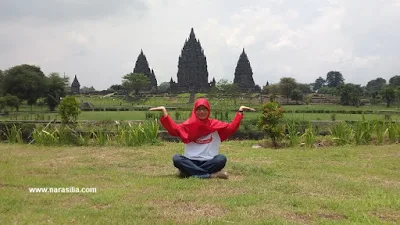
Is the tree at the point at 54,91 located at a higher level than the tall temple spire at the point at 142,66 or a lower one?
lower

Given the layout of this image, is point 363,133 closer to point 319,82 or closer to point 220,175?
point 220,175

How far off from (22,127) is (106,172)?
8484 mm

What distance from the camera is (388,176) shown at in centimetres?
632

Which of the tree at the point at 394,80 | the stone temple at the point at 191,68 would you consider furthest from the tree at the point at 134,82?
the tree at the point at 394,80

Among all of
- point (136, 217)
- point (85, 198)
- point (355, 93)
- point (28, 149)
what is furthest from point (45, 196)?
point (355, 93)

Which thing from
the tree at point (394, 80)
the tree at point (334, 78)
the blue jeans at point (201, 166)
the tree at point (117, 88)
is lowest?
the blue jeans at point (201, 166)

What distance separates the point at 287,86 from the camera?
200 feet

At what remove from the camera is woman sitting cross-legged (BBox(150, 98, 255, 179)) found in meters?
5.89

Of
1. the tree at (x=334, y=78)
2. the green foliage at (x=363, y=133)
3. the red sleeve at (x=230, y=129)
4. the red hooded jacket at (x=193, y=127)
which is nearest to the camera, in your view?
the red hooded jacket at (x=193, y=127)

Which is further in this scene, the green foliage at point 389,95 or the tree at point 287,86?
the tree at point 287,86

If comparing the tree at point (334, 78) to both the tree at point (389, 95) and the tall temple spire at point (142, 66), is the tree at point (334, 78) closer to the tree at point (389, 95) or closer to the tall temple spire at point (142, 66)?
the tall temple spire at point (142, 66)

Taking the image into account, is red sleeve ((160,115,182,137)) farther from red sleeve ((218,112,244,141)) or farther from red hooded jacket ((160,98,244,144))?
red sleeve ((218,112,244,141))

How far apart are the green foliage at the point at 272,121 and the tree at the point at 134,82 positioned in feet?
181

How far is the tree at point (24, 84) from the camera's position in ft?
148
